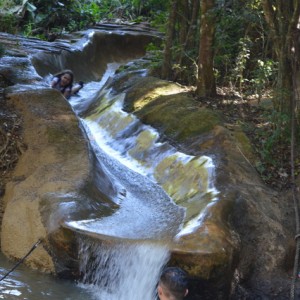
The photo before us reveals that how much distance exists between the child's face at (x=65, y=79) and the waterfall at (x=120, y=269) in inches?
265

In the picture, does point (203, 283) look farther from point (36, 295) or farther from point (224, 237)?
point (36, 295)

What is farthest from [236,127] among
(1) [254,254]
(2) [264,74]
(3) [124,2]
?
(3) [124,2]

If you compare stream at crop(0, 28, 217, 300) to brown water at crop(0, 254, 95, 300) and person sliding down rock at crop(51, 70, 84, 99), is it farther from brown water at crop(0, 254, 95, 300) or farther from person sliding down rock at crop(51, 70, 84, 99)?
person sliding down rock at crop(51, 70, 84, 99)

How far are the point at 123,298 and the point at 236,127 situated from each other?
364 centimetres

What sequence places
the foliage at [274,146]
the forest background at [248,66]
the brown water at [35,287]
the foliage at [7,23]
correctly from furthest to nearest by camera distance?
the foliage at [7,23]
the forest background at [248,66]
the foliage at [274,146]
the brown water at [35,287]

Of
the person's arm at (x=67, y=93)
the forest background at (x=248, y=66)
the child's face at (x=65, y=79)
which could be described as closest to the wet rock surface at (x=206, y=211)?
the forest background at (x=248, y=66)

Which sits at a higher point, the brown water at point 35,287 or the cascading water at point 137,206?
the cascading water at point 137,206

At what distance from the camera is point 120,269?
5879 mm

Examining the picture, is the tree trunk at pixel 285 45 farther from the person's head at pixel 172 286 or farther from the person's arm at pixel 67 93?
the person's arm at pixel 67 93

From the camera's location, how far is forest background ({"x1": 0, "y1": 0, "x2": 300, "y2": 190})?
7677 millimetres

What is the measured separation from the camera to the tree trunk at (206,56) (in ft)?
32.4

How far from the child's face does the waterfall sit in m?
6.73

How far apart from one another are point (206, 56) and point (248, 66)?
1.63 m

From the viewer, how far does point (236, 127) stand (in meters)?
8.38
